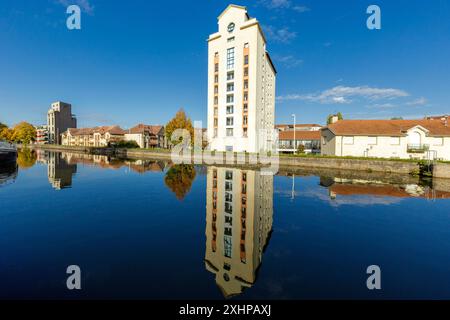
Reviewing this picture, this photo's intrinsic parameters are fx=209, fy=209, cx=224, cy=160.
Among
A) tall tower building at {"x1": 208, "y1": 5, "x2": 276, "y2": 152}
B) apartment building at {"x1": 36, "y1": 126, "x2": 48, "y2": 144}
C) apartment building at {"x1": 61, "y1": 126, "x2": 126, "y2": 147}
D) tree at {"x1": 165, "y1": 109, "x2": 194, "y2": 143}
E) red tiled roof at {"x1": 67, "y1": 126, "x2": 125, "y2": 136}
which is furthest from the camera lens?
apartment building at {"x1": 36, "y1": 126, "x2": 48, "y2": 144}

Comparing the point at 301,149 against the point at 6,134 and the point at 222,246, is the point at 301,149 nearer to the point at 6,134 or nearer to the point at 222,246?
the point at 222,246

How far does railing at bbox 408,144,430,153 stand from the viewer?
138 feet

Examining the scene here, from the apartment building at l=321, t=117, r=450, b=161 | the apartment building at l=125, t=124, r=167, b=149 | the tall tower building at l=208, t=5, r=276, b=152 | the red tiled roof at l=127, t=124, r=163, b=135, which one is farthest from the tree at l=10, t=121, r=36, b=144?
the apartment building at l=321, t=117, r=450, b=161

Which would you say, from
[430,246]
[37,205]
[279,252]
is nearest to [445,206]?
[430,246]

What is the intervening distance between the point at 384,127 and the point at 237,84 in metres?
36.4

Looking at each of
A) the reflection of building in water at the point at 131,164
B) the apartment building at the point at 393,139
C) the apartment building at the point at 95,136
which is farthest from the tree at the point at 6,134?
the apartment building at the point at 393,139

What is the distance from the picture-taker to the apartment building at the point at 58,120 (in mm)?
145750

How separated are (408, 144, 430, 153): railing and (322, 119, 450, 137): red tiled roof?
272 cm

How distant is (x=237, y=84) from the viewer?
57.2 meters

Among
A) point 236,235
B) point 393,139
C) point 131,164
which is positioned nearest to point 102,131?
point 131,164

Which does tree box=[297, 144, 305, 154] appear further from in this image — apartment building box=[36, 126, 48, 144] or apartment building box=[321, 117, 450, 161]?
apartment building box=[36, 126, 48, 144]

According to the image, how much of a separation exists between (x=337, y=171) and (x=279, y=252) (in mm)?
33206

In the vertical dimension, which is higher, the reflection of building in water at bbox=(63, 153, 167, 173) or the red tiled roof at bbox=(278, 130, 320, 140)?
the red tiled roof at bbox=(278, 130, 320, 140)
